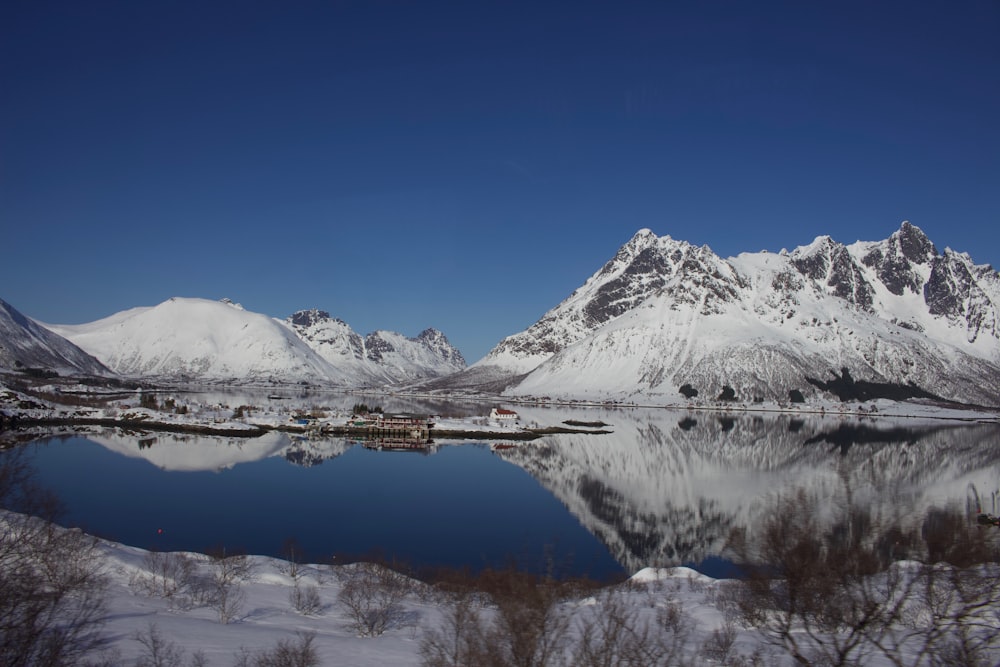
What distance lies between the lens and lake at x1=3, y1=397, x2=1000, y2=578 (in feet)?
134

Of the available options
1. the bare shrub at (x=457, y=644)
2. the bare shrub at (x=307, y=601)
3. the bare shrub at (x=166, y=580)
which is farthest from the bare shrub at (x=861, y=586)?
the bare shrub at (x=166, y=580)

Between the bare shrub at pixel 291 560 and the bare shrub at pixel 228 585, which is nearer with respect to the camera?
the bare shrub at pixel 228 585

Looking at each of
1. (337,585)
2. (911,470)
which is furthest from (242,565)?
(911,470)

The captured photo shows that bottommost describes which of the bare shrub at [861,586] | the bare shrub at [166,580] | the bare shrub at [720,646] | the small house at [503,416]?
the bare shrub at [166,580]

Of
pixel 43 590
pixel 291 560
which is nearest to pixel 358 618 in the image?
pixel 43 590

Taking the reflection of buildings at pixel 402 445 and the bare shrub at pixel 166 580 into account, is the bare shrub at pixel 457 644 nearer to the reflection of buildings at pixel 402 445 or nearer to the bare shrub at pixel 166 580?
the bare shrub at pixel 166 580

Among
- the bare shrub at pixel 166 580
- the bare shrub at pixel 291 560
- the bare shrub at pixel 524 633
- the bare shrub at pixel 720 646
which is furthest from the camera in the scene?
the bare shrub at pixel 291 560

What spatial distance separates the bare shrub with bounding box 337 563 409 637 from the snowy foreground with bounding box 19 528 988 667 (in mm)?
64

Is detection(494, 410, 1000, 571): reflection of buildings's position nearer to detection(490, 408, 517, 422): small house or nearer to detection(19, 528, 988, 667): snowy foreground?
detection(19, 528, 988, 667): snowy foreground

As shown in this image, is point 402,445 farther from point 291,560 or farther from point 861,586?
point 861,586

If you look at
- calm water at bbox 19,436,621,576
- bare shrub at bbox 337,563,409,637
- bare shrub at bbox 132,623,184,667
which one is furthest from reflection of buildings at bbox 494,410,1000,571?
bare shrub at bbox 132,623,184,667

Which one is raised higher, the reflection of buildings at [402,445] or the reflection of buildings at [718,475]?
the reflection of buildings at [718,475]

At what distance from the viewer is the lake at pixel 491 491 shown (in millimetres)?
40969

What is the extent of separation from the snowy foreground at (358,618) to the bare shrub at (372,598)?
64mm
